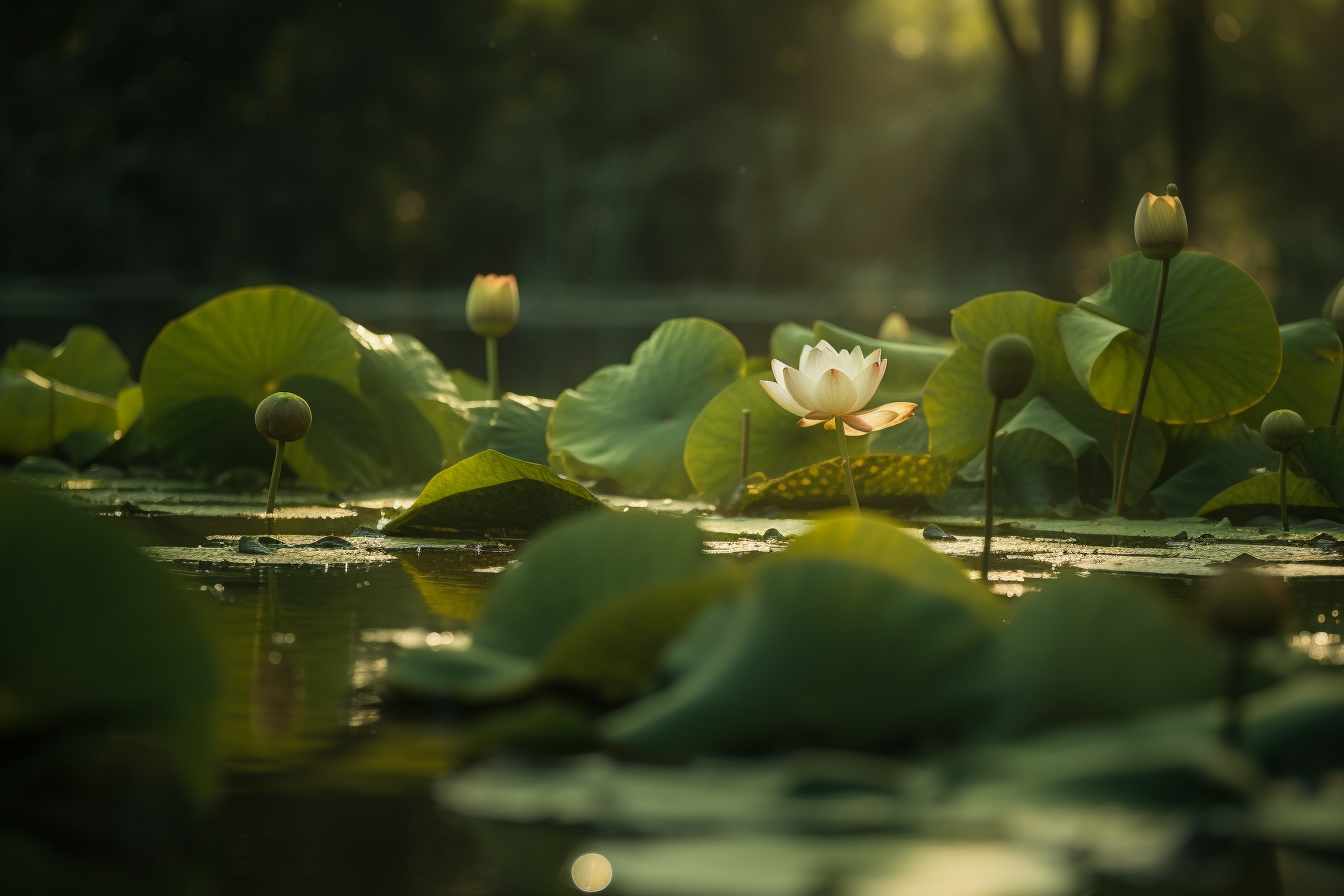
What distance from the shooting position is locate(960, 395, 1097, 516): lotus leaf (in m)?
2.38

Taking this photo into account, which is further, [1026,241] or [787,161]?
[787,161]

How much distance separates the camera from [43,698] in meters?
0.81

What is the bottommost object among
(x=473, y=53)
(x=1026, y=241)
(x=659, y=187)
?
(x=1026, y=241)

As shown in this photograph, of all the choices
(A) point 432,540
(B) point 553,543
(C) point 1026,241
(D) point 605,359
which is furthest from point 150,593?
(C) point 1026,241

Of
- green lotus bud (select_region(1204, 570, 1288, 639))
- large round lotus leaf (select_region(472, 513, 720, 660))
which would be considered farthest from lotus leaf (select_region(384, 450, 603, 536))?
green lotus bud (select_region(1204, 570, 1288, 639))

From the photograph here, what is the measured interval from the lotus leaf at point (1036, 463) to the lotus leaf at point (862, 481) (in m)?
0.10

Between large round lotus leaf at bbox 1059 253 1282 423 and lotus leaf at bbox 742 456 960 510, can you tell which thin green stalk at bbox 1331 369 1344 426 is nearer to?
large round lotus leaf at bbox 1059 253 1282 423

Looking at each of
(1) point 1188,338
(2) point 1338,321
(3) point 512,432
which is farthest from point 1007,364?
(3) point 512,432

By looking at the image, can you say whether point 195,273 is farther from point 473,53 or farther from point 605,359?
point 605,359

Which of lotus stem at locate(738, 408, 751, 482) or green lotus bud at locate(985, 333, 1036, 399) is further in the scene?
lotus stem at locate(738, 408, 751, 482)

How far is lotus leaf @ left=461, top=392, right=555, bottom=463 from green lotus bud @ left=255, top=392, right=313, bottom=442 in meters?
0.69

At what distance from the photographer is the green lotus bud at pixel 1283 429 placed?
1969 mm

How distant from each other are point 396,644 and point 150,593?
510mm

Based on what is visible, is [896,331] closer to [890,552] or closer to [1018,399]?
[1018,399]
